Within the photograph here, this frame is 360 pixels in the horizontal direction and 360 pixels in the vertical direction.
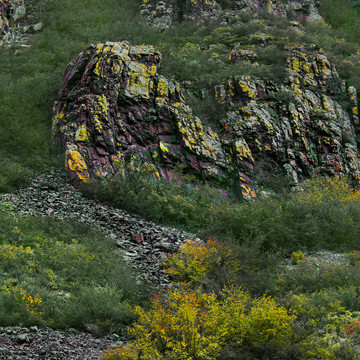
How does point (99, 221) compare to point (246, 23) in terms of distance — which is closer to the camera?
point (99, 221)

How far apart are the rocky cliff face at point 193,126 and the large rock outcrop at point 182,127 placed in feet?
0.15

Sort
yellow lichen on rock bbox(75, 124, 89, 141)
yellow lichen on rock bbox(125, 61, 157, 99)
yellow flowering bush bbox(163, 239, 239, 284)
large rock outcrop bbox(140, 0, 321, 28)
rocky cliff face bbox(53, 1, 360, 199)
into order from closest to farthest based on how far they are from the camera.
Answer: yellow flowering bush bbox(163, 239, 239, 284), yellow lichen on rock bbox(75, 124, 89, 141), rocky cliff face bbox(53, 1, 360, 199), yellow lichen on rock bbox(125, 61, 157, 99), large rock outcrop bbox(140, 0, 321, 28)

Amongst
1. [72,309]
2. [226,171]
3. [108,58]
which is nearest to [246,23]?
[108,58]

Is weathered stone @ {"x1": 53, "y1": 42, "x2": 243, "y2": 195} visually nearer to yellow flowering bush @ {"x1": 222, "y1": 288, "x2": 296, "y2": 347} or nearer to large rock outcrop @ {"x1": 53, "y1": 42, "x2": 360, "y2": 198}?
large rock outcrop @ {"x1": 53, "y1": 42, "x2": 360, "y2": 198}

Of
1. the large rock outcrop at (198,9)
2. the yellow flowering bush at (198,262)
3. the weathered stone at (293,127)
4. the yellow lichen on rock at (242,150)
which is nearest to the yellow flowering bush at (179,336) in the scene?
the yellow flowering bush at (198,262)

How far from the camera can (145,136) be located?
47.9 feet

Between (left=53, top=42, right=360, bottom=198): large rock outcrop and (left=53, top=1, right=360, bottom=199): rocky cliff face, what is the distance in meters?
0.05

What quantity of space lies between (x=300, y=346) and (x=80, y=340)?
3.24 m

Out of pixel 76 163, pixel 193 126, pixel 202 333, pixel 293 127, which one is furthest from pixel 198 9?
pixel 202 333

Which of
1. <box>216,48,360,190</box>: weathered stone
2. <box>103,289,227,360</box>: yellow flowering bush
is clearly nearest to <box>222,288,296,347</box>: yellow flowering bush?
<box>103,289,227,360</box>: yellow flowering bush

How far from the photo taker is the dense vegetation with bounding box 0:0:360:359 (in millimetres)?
4828

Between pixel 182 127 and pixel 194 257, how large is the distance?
7966 millimetres

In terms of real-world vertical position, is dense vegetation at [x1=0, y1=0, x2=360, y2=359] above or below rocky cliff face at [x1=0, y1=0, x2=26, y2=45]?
below

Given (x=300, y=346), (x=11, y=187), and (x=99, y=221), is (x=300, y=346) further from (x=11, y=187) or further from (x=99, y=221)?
(x=11, y=187)
